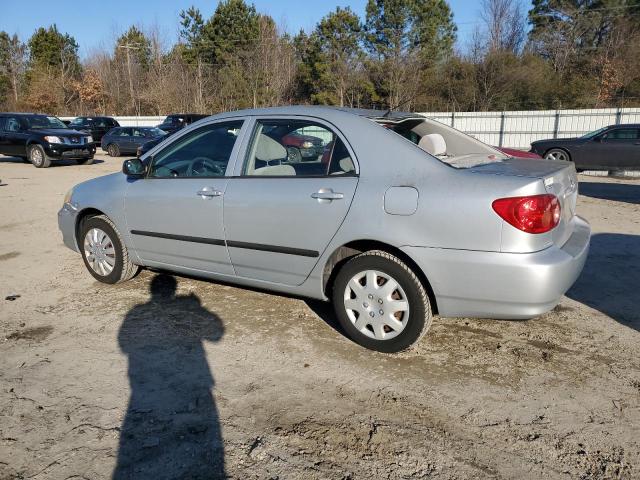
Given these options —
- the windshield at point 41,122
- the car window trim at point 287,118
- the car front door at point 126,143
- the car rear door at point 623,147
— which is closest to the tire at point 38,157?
the windshield at point 41,122

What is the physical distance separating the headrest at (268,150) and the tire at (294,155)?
0.11 feet

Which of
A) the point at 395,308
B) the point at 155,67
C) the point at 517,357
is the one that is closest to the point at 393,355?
the point at 395,308

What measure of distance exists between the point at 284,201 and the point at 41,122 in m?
16.9

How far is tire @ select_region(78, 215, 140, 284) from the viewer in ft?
15.8

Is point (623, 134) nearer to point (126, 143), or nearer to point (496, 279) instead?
point (496, 279)

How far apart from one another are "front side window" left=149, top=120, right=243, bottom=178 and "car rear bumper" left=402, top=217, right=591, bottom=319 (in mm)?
1783

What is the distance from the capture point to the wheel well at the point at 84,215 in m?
4.94

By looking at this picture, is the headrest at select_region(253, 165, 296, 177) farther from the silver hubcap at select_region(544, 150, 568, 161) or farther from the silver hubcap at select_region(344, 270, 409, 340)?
the silver hubcap at select_region(544, 150, 568, 161)

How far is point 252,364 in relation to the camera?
3.40m

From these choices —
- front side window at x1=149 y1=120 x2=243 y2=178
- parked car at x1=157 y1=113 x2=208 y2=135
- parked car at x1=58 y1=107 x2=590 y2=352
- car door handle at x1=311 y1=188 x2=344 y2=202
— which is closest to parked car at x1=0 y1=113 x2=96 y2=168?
parked car at x1=157 y1=113 x2=208 y2=135

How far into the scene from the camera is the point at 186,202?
13.7 feet

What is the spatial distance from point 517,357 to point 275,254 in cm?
183

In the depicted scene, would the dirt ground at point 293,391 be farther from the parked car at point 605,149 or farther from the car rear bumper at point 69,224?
the parked car at point 605,149

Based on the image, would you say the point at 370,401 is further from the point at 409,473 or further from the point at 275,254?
the point at 275,254
